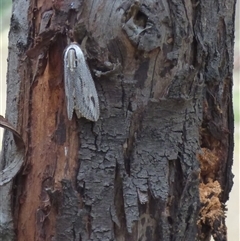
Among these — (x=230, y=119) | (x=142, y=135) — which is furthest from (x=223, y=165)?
(x=142, y=135)

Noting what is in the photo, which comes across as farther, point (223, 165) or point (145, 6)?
point (223, 165)

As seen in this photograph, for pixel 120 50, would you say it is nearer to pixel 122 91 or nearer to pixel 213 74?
pixel 122 91

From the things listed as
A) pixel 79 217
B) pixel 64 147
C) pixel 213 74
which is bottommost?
pixel 79 217

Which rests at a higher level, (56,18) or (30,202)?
(56,18)

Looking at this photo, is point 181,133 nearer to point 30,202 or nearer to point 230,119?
point 230,119
